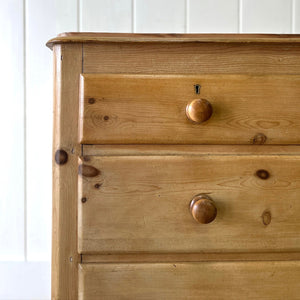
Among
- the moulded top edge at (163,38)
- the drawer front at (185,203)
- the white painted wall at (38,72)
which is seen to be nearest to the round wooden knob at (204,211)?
the drawer front at (185,203)

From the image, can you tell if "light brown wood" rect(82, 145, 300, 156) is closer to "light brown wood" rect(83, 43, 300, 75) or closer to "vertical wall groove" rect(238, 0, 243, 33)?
"light brown wood" rect(83, 43, 300, 75)

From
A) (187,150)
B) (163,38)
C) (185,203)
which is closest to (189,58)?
(163,38)

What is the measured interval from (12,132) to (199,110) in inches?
28.9

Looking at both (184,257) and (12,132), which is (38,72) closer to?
(12,132)

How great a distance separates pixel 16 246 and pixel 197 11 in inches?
38.7

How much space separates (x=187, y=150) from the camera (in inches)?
26.5

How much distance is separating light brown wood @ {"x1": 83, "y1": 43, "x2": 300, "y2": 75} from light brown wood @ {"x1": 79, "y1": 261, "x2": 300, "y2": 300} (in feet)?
1.25

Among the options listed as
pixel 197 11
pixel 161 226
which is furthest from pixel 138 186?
pixel 197 11

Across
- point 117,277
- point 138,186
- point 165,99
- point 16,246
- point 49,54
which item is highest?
point 49,54

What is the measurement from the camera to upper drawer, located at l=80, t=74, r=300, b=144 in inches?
25.9

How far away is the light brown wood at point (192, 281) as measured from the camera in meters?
0.66

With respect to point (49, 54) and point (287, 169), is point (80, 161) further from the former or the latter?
point (49, 54)

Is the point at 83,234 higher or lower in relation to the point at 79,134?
lower

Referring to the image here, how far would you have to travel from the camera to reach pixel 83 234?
66cm
